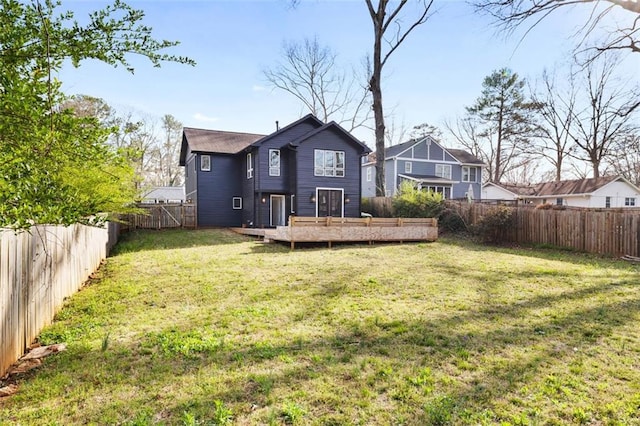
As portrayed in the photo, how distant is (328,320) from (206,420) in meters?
2.31

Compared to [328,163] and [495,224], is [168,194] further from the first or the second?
[495,224]

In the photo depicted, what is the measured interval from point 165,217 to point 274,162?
6.37 metres

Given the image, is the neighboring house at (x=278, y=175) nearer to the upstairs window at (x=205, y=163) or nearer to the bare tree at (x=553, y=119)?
the upstairs window at (x=205, y=163)

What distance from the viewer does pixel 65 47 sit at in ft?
10.7

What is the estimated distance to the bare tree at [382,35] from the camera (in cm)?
1792

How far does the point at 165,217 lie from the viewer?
17859 mm

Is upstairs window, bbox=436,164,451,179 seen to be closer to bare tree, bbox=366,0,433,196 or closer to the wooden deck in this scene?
bare tree, bbox=366,0,433,196

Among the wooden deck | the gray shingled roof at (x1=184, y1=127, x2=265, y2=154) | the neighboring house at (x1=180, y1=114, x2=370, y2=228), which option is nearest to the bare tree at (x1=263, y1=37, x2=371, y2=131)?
the gray shingled roof at (x1=184, y1=127, x2=265, y2=154)

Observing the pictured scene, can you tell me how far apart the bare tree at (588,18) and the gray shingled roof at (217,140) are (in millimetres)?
14405

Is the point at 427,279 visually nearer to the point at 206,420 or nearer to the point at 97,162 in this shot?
the point at 206,420

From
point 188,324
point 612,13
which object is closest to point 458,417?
point 188,324

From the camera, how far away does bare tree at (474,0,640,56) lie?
998 centimetres

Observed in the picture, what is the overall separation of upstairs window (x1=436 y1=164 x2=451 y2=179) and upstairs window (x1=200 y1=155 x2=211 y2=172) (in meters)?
19.2

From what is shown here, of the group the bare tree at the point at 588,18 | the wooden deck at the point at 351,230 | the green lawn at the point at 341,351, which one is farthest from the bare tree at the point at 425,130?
the green lawn at the point at 341,351
